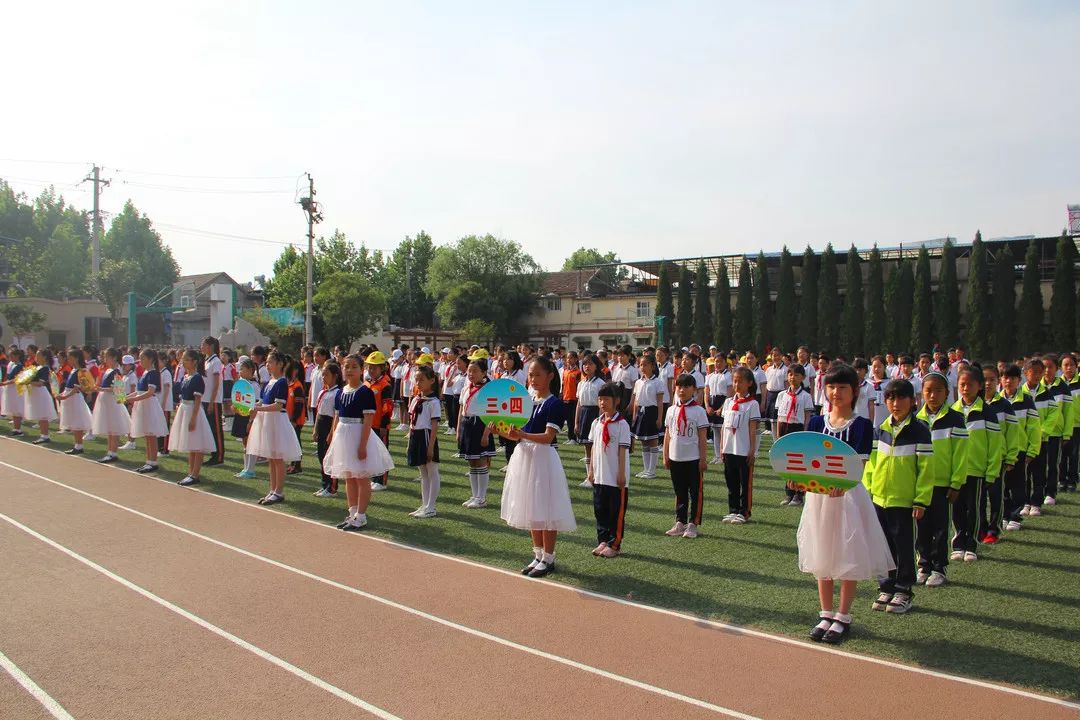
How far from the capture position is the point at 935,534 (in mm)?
7293

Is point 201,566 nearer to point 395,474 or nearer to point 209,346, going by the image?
point 395,474

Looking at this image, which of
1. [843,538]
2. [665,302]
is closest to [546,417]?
[843,538]

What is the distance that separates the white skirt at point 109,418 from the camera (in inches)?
616

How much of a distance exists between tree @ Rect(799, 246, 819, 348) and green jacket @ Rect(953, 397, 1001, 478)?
48134 millimetres

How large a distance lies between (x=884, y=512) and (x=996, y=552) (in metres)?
2.79

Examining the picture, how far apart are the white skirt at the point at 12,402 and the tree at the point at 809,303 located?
153ft

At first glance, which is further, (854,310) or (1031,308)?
(854,310)

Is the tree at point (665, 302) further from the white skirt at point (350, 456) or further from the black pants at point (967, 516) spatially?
the black pants at point (967, 516)

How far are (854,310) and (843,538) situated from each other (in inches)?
2038

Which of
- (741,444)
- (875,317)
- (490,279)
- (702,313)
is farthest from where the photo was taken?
(490,279)

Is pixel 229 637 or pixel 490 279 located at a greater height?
pixel 490 279

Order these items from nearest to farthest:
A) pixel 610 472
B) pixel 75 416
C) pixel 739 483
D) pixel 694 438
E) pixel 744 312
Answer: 1. pixel 610 472
2. pixel 694 438
3. pixel 739 483
4. pixel 75 416
5. pixel 744 312

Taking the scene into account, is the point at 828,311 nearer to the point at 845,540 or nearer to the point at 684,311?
the point at 684,311

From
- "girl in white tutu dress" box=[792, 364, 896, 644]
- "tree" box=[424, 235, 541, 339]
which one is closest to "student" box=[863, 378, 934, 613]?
"girl in white tutu dress" box=[792, 364, 896, 644]
